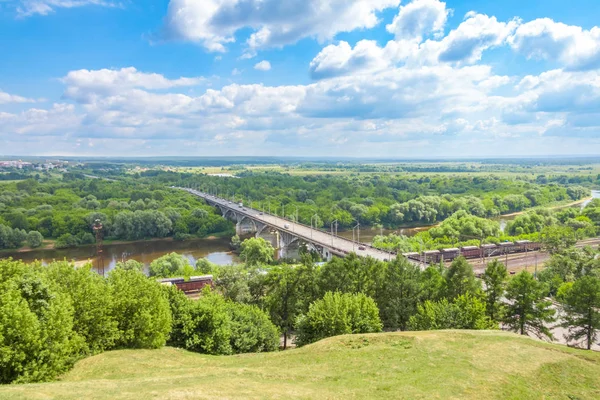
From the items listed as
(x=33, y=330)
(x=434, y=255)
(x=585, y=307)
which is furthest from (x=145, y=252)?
(x=585, y=307)

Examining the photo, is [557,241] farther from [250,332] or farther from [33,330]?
[33,330]

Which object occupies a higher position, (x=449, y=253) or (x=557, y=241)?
(x=557, y=241)

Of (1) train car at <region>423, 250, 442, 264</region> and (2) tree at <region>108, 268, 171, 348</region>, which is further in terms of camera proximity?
(1) train car at <region>423, 250, 442, 264</region>

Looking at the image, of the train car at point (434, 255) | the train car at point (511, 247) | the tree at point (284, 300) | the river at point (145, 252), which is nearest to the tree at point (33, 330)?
the tree at point (284, 300)

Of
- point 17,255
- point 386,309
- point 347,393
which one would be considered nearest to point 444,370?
point 347,393

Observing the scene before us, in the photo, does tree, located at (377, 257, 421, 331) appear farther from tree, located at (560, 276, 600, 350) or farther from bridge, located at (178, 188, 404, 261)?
bridge, located at (178, 188, 404, 261)

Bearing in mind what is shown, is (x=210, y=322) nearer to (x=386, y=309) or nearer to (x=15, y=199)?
(x=386, y=309)

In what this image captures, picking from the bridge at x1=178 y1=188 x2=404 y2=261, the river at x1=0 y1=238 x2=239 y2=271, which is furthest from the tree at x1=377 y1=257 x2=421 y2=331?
the river at x1=0 y1=238 x2=239 y2=271

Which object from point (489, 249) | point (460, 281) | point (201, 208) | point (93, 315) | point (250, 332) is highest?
point (93, 315)
